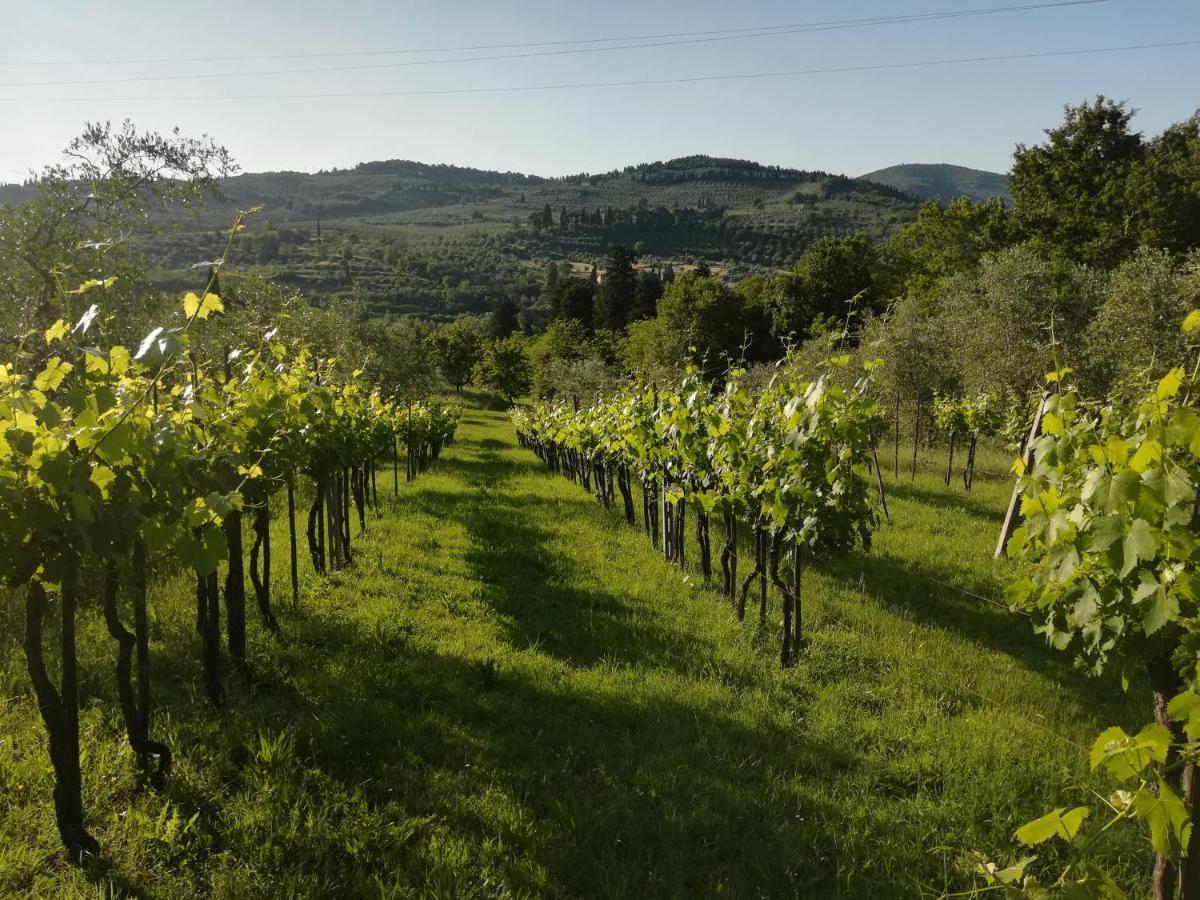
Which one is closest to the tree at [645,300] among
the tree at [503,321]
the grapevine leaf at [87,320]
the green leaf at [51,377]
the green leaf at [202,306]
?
the tree at [503,321]

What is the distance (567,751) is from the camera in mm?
4555

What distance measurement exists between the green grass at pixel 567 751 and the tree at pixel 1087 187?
1411 inches

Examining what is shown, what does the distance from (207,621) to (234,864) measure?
1.91m

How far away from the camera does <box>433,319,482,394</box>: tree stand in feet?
224

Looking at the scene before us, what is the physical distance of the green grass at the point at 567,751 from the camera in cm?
344

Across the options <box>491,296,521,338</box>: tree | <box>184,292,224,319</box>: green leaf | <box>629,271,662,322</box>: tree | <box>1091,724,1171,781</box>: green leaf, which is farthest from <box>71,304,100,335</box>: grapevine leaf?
<box>491,296,521,338</box>: tree

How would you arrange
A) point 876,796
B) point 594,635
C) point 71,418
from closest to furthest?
1. point 71,418
2. point 876,796
3. point 594,635

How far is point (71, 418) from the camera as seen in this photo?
3.17 meters

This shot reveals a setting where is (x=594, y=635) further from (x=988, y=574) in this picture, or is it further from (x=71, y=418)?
(x=988, y=574)

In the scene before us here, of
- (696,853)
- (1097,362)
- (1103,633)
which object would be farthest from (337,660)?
(1097,362)

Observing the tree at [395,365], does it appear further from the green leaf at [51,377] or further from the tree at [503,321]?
the tree at [503,321]

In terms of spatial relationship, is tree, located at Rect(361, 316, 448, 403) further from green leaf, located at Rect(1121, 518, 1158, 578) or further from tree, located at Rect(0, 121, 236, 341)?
green leaf, located at Rect(1121, 518, 1158, 578)

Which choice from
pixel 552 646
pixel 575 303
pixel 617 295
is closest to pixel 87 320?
pixel 552 646

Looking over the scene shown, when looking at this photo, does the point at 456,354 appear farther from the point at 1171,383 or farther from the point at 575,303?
the point at 1171,383
